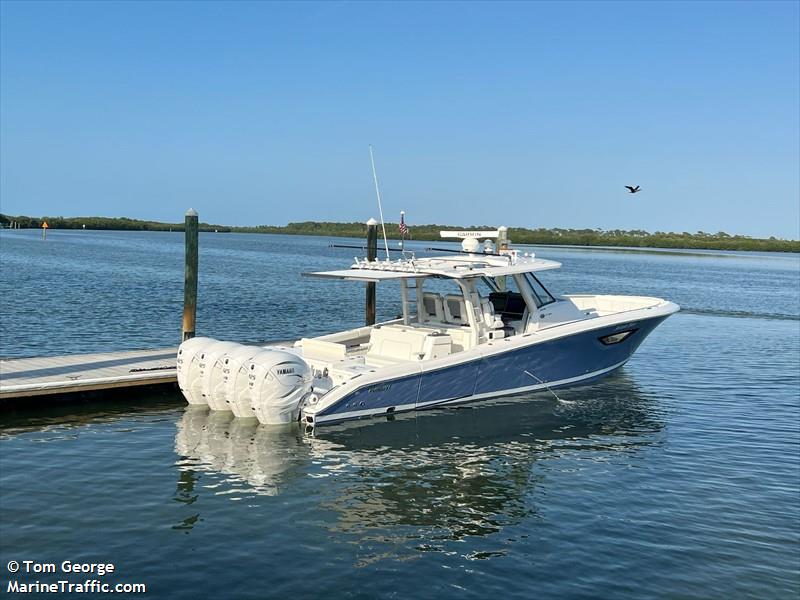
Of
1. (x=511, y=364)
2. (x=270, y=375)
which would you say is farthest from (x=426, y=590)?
(x=511, y=364)

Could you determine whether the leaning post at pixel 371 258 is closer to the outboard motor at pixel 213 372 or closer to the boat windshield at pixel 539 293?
the boat windshield at pixel 539 293

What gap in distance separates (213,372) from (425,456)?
3.98 metres

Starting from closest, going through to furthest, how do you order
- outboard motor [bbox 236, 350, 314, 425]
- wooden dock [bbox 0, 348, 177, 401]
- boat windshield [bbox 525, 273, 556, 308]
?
outboard motor [bbox 236, 350, 314, 425] → wooden dock [bbox 0, 348, 177, 401] → boat windshield [bbox 525, 273, 556, 308]

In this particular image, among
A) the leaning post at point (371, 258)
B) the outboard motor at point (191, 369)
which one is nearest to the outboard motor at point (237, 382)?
the outboard motor at point (191, 369)

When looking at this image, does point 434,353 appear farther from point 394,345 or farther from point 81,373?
point 81,373

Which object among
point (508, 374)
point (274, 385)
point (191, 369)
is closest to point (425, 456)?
point (274, 385)

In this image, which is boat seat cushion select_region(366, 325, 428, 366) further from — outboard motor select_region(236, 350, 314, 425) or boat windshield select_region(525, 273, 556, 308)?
boat windshield select_region(525, 273, 556, 308)

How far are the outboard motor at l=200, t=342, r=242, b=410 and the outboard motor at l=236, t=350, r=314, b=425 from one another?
1.88 ft

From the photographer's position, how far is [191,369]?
561 inches

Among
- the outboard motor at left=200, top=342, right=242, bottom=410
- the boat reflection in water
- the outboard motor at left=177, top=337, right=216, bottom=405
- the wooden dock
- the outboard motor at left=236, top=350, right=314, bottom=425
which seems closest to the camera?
the boat reflection in water

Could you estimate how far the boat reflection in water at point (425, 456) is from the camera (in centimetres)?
1046

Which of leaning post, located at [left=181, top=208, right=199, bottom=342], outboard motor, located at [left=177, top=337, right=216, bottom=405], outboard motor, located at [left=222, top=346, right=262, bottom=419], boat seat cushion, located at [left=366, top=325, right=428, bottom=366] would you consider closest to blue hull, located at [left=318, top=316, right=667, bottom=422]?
boat seat cushion, located at [left=366, top=325, right=428, bottom=366]

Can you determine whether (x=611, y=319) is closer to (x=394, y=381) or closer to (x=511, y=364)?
(x=511, y=364)

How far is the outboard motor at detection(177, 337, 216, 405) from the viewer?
14234 mm
